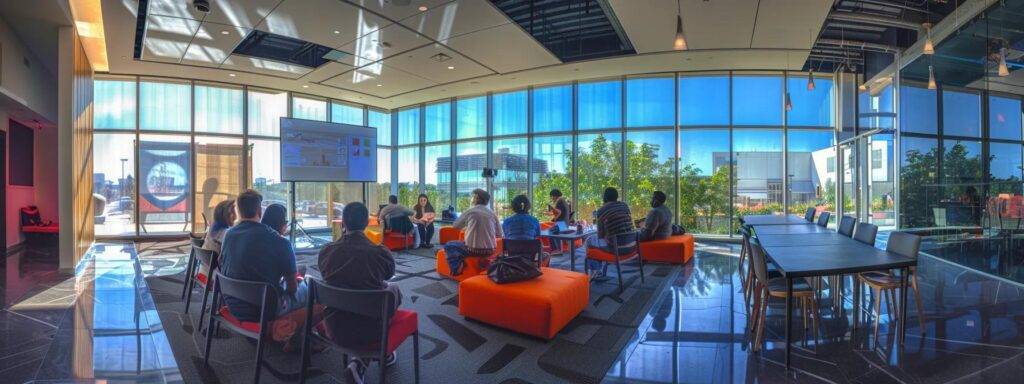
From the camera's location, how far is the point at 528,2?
19.2 ft

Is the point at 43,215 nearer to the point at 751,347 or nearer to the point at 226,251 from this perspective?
the point at 226,251

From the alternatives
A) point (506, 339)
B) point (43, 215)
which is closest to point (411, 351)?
point (506, 339)

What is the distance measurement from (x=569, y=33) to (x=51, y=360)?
7.39 m

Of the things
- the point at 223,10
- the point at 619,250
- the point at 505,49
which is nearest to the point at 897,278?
the point at 619,250

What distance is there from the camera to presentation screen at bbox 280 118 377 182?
25.6ft

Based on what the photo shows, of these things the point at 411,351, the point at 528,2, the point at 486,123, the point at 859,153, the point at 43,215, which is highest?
the point at 528,2

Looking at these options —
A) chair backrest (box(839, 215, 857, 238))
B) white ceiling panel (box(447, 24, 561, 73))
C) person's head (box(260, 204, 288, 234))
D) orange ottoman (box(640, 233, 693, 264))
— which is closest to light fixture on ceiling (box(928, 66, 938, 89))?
chair backrest (box(839, 215, 857, 238))

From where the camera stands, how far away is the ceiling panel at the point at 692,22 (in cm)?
536

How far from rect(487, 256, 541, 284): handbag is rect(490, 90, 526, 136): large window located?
7037 mm

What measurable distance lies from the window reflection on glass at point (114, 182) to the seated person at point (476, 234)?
8.81 m

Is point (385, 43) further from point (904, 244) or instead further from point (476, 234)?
point (904, 244)

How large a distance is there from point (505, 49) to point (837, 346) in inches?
236

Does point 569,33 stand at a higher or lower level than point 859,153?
higher

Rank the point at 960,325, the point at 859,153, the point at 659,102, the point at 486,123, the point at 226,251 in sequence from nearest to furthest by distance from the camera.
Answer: the point at 226,251 → the point at 960,325 → the point at 859,153 → the point at 659,102 → the point at 486,123
